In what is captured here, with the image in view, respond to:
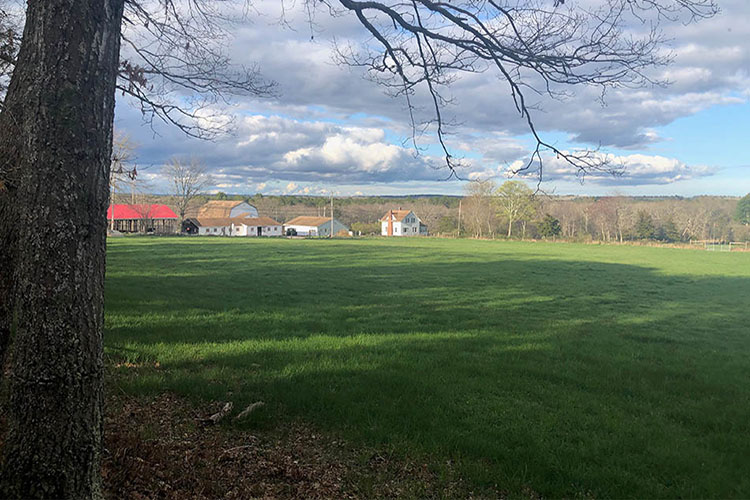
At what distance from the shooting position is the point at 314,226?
336 feet

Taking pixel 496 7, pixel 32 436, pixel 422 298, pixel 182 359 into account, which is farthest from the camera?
pixel 422 298

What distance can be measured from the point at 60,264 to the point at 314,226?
331ft

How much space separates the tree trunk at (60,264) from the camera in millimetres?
2492

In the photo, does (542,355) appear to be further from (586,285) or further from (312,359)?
(586,285)

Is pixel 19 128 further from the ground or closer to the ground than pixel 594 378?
further from the ground

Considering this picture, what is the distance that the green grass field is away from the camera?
441cm

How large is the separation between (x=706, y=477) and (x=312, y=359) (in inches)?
200

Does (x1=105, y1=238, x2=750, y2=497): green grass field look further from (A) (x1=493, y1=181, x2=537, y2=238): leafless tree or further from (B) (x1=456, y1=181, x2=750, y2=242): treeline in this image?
(B) (x1=456, y1=181, x2=750, y2=242): treeline

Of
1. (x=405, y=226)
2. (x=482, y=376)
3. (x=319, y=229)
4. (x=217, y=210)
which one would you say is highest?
(x=217, y=210)

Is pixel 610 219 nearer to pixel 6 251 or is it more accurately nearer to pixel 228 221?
pixel 228 221

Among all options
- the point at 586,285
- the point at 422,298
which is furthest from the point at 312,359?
the point at 586,285

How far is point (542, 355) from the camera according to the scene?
8.69 metres

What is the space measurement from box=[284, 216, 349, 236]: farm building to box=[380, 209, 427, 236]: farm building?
8896mm

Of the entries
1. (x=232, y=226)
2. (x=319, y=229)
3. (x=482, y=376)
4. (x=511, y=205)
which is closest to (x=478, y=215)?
(x=511, y=205)
